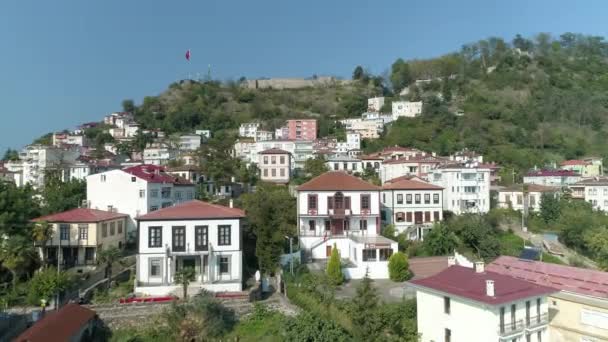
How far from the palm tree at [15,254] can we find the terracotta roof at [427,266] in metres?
22.4

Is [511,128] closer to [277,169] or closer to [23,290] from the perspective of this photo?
[277,169]

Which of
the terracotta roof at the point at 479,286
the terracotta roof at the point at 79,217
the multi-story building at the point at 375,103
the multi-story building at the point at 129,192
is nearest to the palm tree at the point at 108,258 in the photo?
the terracotta roof at the point at 79,217

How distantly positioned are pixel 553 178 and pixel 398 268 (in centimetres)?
3636

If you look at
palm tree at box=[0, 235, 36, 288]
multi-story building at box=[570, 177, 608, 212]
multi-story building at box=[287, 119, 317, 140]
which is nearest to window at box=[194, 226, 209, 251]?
palm tree at box=[0, 235, 36, 288]

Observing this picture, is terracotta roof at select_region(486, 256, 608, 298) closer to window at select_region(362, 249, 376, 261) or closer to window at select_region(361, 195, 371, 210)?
window at select_region(362, 249, 376, 261)

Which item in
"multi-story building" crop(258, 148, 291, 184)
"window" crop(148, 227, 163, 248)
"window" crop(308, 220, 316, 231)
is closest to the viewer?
"window" crop(148, 227, 163, 248)

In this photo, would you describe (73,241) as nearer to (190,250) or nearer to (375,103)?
(190,250)

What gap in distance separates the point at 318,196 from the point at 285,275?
7.99 meters

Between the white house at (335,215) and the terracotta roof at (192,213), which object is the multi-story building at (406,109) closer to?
the white house at (335,215)

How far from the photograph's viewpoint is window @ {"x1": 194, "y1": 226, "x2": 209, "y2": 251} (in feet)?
84.9

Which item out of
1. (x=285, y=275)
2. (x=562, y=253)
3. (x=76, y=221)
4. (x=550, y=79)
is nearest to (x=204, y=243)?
(x=285, y=275)

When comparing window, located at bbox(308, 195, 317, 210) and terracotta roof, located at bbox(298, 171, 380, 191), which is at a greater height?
terracotta roof, located at bbox(298, 171, 380, 191)

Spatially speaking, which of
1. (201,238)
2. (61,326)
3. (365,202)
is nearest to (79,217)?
(201,238)

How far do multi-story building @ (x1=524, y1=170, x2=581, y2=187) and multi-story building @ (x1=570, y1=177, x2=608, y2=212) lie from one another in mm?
2541
